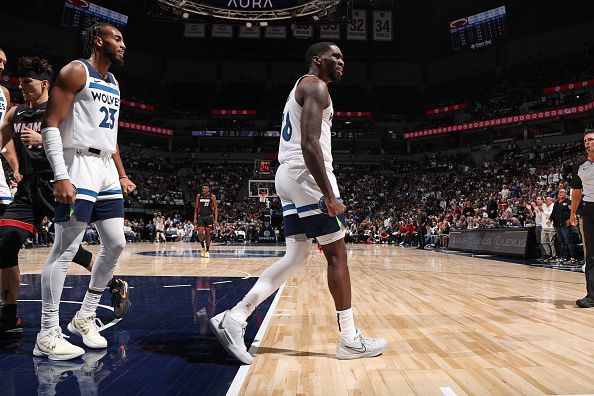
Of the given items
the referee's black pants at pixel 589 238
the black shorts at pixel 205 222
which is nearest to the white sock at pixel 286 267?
the referee's black pants at pixel 589 238

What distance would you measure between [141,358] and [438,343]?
2.07 metres

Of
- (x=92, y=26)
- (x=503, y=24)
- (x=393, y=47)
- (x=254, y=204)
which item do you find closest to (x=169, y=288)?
(x=92, y=26)

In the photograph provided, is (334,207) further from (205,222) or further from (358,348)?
(205,222)

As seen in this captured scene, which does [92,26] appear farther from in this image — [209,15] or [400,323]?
[209,15]

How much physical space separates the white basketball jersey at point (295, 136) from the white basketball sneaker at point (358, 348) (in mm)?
1140

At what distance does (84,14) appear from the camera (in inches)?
1265

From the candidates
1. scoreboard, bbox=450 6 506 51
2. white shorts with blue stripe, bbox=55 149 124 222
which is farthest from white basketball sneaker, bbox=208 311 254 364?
scoreboard, bbox=450 6 506 51

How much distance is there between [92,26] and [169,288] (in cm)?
400

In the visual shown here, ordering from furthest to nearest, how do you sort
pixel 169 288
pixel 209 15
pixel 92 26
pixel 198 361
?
pixel 209 15 → pixel 169 288 → pixel 92 26 → pixel 198 361

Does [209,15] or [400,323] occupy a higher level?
[209,15]

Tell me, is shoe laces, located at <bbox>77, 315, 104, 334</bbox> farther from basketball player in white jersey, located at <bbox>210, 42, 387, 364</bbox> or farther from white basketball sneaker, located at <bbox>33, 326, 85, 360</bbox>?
basketball player in white jersey, located at <bbox>210, 42, 387, 364</bbox>

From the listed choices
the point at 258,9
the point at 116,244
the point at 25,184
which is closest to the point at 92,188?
the point at 116,244

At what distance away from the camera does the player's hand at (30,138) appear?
3490 millimetres

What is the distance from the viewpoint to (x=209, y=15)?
58.9ft
